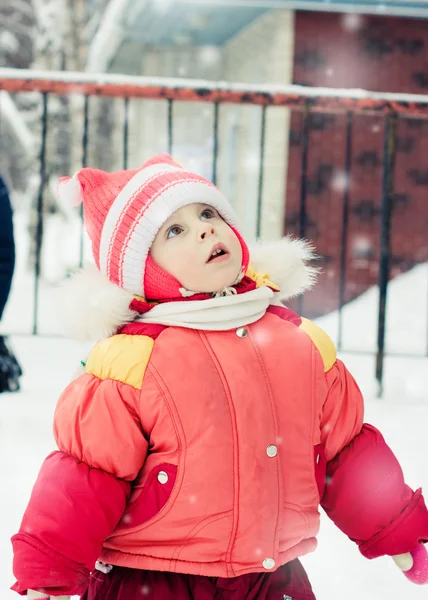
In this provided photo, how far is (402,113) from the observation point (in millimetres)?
3588

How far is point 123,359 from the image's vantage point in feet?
4.46

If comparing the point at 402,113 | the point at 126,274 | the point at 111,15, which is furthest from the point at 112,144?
the point at 126,274

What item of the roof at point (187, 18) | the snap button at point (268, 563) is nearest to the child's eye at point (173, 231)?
the snap button at point (268, 563)

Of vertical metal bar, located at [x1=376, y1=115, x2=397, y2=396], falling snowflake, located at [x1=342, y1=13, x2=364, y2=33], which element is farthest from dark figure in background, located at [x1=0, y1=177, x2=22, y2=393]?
falling snowflake, located at [x1=342, y1=13, x2=364, y2=33]

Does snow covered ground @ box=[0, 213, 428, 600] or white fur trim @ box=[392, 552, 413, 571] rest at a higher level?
white fur trim @ box=[392, 552, 413, 571]

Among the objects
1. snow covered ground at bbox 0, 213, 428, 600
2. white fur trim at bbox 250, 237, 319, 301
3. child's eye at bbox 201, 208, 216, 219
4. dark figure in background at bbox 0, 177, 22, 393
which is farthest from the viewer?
dark figure in background at bbox 0, 177, 22, 393

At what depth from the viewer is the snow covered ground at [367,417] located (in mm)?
1979

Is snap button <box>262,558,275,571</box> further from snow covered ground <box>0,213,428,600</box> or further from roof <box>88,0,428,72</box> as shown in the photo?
roof <box>88,0,428,72</box>

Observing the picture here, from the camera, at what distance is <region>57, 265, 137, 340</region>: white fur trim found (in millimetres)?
1419

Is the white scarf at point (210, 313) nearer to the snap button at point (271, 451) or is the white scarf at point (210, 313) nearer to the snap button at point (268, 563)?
the snap button at point (271, 451)

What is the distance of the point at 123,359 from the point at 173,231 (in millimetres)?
272

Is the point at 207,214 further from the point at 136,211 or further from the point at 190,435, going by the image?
the point at 190,435

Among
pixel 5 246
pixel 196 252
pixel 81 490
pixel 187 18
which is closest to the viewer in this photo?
pixel 81 490

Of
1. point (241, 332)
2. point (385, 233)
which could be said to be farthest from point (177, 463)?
point (385, 233)
